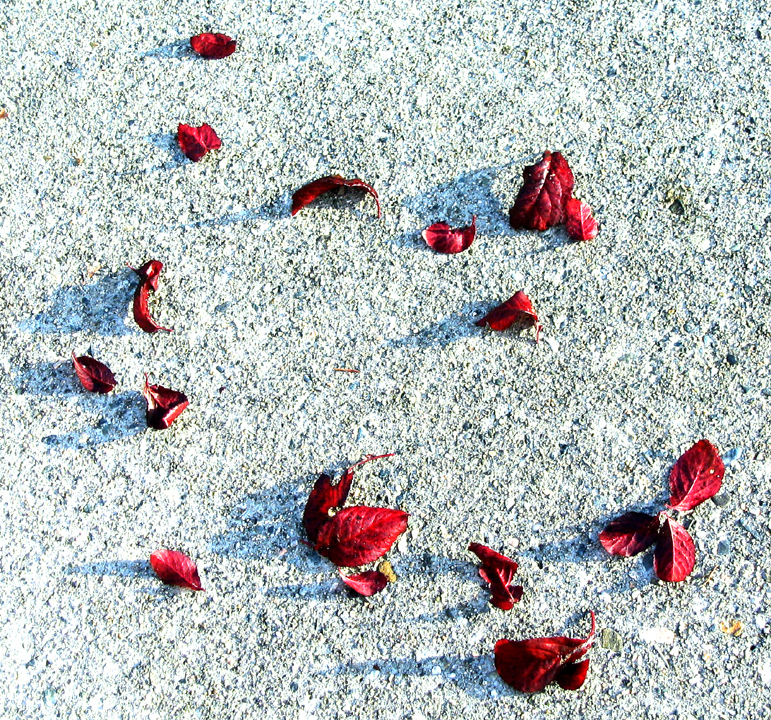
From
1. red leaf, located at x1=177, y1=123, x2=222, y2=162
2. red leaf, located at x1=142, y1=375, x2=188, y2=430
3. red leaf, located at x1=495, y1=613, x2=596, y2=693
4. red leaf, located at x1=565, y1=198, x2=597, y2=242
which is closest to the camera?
red leaf, located at x1=495, y1=613, x2=596, y2=693

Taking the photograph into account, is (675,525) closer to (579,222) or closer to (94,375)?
(579,222)

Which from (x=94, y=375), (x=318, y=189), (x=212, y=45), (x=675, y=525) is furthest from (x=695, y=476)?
(x=212, y=45)

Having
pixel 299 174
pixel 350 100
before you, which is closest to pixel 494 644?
pixel 299 174

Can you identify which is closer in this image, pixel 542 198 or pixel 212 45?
pixel 542 198

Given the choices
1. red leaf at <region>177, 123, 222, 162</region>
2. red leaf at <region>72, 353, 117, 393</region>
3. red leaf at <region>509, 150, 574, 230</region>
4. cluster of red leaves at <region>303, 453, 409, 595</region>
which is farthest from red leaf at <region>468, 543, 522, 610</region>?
red leaf at <region>177, 123, 222, 162</region>

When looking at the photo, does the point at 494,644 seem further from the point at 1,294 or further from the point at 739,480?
the point at 1,294

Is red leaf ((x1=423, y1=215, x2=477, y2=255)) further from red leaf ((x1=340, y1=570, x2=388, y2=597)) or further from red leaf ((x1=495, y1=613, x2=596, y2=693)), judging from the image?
red leaf ((x1=495, y1=613, x2=596, y2=693))
